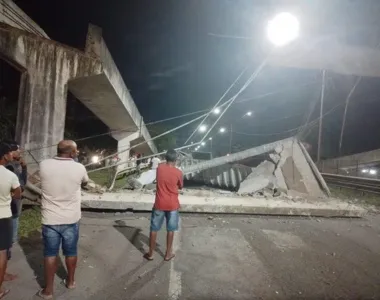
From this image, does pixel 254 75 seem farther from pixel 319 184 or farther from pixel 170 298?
pixel 170 298

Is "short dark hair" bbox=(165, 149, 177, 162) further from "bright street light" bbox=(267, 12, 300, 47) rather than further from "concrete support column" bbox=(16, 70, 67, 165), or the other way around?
"concrete support column" bbox=(16, 70, 67, 165)

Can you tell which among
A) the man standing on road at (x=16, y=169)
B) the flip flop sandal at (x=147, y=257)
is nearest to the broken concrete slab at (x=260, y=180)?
the flip flop sandal at (x=147, y=257)

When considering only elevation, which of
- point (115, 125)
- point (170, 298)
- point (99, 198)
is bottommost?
point (170, 298)

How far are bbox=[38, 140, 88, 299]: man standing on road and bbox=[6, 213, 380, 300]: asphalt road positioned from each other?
1.58ft

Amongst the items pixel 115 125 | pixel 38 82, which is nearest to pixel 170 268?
pixel 38 82

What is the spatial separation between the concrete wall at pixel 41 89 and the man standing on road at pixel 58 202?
4.68 meters

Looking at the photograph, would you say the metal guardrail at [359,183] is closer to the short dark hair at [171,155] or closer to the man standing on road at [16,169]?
the short dark hair at [171,155]

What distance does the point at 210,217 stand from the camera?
6.91 m

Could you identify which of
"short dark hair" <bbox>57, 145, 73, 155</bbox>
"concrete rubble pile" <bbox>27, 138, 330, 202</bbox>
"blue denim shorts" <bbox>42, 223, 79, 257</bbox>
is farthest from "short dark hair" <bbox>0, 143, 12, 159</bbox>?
"concrete rubble pile" <bbox>27, 138, 330, 202</bbox>

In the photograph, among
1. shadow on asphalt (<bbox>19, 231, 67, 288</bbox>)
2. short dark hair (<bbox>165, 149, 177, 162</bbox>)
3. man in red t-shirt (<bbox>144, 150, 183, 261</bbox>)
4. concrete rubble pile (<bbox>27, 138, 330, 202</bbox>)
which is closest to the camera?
shadow on asphalt (<bbox>19, 231, 67, 288</bbox>)

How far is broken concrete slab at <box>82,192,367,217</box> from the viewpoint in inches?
272

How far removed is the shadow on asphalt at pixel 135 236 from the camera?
4.80 metres

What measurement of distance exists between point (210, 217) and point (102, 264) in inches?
131

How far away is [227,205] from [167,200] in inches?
128
